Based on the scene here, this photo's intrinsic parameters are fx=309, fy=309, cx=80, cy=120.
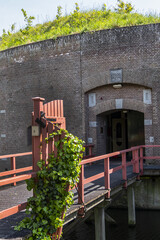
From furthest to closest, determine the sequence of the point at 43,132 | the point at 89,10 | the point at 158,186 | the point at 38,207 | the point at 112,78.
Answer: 1. the point at 89,10
2. the point at 112,78
3. the point at 158,186
4. the point at 43,132
5. the point at 38,207

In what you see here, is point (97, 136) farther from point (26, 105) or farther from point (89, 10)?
point (89, 10)

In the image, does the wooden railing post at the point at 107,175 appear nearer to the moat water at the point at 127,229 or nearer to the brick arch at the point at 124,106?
the moat water at the point at 127,229

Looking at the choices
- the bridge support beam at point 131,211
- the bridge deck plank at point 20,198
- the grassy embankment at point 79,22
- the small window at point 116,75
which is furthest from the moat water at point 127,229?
the grassy embankment at point 79,22

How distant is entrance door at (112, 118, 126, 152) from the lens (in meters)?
15.3

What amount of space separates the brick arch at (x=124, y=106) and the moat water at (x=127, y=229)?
3752 millimetres

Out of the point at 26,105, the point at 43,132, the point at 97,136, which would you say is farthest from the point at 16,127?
the point at 43,132

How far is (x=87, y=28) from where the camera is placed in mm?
12211

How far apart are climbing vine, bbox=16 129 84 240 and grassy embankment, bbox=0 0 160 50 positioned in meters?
8.61

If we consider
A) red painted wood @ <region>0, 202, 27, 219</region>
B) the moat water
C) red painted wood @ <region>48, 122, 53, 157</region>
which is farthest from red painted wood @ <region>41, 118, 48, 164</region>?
the moat water

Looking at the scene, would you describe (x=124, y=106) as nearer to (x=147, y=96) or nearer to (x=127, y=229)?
(x=147, y=96)

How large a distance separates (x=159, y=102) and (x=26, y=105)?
570 centimetres

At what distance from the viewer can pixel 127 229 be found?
9.18 m

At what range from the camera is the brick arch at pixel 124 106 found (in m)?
11.4

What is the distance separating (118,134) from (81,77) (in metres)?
4.46
